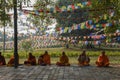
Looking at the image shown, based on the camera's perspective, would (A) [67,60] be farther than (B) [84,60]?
Yes

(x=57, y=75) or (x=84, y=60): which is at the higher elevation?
(x=84, y=60)

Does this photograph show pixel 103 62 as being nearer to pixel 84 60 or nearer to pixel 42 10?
pixel 84 60

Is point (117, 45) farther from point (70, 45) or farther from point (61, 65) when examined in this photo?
point (61, 65)

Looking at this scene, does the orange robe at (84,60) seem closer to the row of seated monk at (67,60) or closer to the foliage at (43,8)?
the row of seated monk at (67,60)

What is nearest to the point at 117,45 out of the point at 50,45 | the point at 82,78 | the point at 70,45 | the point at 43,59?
Answer: the point at 70,45

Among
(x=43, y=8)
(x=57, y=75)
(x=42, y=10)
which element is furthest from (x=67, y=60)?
(x=43, y=8)

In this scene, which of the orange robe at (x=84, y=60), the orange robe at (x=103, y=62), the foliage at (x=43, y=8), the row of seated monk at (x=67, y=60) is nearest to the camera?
the foliage at (x=43, y=8)

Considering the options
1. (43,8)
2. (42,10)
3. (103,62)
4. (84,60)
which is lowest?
(103,62)

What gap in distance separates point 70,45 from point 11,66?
134ft

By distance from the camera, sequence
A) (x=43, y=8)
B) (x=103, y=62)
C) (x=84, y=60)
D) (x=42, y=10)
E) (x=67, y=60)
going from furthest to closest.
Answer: (x=42, y=10) → (x=67, y=60) → (x=84, y=60) → (x=103, y=62) → (x=43, y=8)

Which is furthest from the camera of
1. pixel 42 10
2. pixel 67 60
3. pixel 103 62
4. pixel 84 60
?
pixel 42 10

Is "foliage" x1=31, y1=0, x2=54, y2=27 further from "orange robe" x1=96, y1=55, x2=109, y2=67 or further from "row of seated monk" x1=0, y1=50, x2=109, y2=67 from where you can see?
"orange robe" x1=96, y1=55, x2=109, y2=67

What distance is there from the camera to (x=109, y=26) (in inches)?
1244

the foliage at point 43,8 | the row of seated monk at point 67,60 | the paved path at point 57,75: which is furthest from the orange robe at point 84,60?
the paved path at point 57,75
